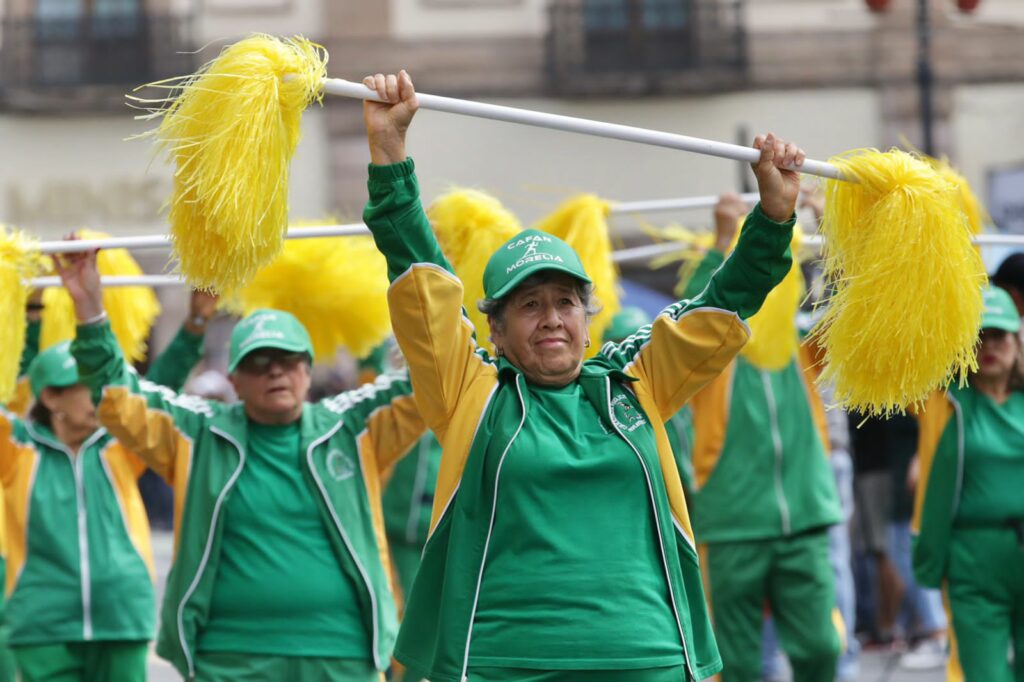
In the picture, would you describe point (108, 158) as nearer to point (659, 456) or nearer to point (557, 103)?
point (557, 103)

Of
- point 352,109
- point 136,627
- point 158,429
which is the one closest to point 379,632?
point 158,429

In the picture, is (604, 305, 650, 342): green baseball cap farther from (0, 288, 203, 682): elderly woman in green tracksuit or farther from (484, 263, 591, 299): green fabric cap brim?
(484, 263, 591, 299): green fabric cap brim

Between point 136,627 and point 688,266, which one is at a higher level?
point 688,266

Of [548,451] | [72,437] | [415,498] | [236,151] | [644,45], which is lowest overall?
[415,498]

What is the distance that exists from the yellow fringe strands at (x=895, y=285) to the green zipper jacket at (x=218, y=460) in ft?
5.15

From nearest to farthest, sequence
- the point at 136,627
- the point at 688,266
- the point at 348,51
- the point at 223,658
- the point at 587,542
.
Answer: the point at 587,542
the point at 223,658
the point at 136,627
the point at 688,266
the point at 348,51

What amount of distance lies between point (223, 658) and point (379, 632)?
0.45 meters

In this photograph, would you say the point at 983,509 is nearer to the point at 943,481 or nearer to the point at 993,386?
the point at 943,481

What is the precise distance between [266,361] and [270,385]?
0.08m

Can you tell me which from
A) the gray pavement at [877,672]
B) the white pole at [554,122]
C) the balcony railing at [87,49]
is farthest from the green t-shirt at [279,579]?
the balcony railing at [87,49]

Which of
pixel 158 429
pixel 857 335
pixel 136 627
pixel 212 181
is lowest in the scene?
pixel 136 627

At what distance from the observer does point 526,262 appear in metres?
4.06

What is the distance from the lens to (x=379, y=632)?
5.25 m

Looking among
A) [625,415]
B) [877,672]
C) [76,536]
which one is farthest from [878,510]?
[625,415]
